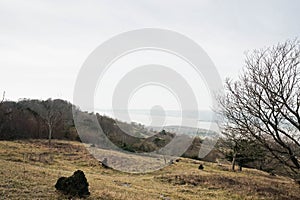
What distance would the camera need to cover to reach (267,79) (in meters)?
11.6

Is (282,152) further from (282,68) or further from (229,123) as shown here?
(282,68)

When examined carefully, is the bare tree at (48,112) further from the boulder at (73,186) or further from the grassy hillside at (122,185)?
the boulder at (73,186)

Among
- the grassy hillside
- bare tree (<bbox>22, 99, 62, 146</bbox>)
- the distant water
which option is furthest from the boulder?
bare tree (<bbox>22, 99, 62, 146</bbox>)

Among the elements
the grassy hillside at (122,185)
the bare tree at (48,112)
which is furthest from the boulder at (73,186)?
the bare tree at (48,112)

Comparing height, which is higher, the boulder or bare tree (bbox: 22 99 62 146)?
bare tree (bbox: 22 99 62 146)

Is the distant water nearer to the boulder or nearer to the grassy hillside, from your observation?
the grassy hillside

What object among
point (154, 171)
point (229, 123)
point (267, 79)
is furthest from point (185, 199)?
point (154, 171)

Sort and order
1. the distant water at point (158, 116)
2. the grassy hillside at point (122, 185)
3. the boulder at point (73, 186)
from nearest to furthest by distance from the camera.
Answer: the boulder at point (73, 186) < the grassy hillside at point (122, 185) < the distant water at point (158, 116)

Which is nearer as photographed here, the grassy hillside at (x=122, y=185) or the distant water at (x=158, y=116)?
the grassy hillside at (x=122, y=185)

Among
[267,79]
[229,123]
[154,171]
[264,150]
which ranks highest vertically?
[267,79]

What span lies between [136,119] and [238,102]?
64.1 feet

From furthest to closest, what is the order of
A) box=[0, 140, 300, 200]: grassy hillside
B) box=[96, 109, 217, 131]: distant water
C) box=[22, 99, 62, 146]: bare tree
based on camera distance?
box=[22, 99, 62, 146]: bare tree → box=[96, 109, 217, 131]: distant water → box=[0, 140, 300, 200]: grassy hillside

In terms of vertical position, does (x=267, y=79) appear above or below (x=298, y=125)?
above

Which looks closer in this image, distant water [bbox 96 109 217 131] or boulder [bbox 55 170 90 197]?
boulder [bbox 55 170 90 197]
